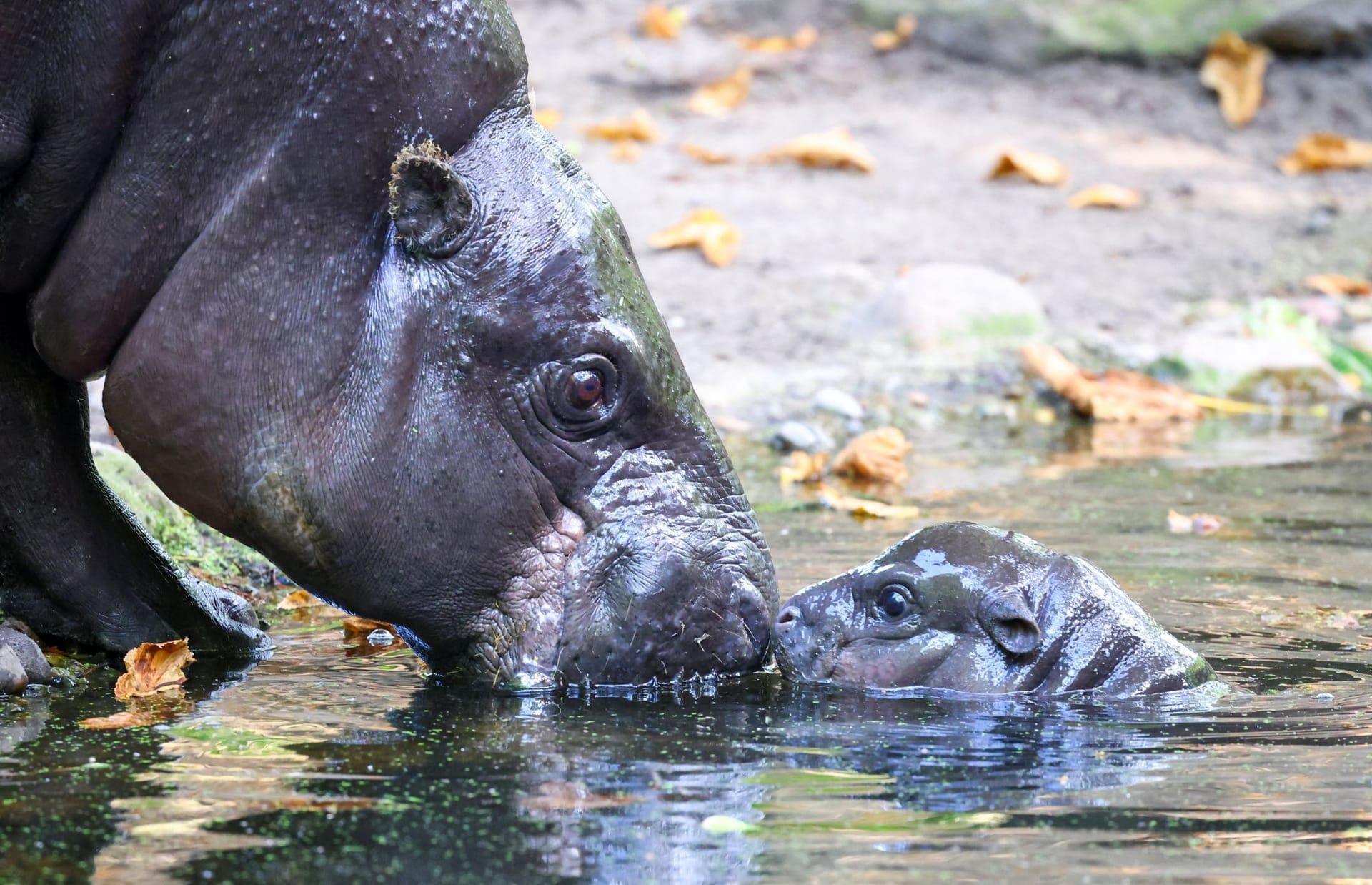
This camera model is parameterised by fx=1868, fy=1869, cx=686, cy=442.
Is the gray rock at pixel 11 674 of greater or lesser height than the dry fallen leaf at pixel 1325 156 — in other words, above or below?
below

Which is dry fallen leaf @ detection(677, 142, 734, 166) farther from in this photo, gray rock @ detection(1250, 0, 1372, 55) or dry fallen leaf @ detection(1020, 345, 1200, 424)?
gray rock @ detection(1250, 0, 1372, 55)

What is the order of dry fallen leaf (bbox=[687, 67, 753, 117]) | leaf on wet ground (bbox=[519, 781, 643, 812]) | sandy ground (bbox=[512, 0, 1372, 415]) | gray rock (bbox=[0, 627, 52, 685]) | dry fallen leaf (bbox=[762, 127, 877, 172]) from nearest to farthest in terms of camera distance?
leaf on wet ground (bbox=[519, 781, 643, 812]) → gray rock (bbox=[0, 627, 52, 685]) → sandy ground (bbox=[512, 0, 1372, 415]) → dry fallen leaf (bbox=[762, 127, 877, 172]) → dry fallen leaf (bbox=[687, 67, 753, 117])

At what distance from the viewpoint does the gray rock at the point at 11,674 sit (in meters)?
4.78

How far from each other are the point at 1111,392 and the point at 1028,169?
12.9ft

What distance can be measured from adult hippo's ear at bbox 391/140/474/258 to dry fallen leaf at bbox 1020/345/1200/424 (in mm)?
6628

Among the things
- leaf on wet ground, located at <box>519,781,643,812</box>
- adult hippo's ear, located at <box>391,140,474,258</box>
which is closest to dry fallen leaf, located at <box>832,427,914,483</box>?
adult hippo's ear, located at <box>391,140,474,258</box>

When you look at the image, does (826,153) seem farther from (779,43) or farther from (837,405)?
(837,405)

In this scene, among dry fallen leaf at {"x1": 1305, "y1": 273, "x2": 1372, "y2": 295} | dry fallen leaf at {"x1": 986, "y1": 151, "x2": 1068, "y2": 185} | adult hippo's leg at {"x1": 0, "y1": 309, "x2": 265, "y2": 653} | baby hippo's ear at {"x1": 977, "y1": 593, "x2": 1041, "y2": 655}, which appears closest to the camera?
baby hippo's ear at {"x1": 977, "y1": 593, "x2": 1041, "y2": 655}

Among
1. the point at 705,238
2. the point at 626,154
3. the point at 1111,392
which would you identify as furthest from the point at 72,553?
the point at 626,154

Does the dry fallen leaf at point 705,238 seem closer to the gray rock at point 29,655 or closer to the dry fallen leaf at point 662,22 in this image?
the dry fallen leaf at point 662,22

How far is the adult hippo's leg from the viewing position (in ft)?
18.0

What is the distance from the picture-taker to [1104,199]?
1416 centimetres

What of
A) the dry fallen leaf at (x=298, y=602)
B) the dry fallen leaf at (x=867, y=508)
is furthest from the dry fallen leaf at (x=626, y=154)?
the dry fallen leaf at (x=298, y=602)

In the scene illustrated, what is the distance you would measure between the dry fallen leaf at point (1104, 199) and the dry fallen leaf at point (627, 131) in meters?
3.31
